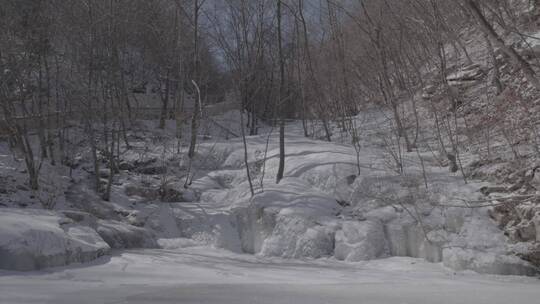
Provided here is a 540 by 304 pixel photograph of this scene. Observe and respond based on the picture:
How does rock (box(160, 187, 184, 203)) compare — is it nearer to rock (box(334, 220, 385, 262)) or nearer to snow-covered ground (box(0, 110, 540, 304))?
snow-covered ground (box(0, 110, 540, 304))

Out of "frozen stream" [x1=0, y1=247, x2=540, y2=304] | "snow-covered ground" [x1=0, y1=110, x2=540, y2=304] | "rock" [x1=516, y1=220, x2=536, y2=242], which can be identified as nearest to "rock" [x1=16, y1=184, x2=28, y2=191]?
"snow-covered ground" [x1=0, y1=110, x2=540, y2=304]

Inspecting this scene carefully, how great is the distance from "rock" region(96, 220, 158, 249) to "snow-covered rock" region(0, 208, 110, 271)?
3.39 feet

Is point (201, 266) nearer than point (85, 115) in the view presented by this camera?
Yes

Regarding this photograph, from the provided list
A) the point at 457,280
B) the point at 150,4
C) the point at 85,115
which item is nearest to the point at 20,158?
the point at 85,115

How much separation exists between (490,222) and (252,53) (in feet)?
43.3

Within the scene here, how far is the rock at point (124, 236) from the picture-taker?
9750 mm

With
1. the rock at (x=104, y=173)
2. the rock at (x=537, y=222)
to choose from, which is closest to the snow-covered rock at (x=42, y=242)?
the rock at (x=104, y=173)

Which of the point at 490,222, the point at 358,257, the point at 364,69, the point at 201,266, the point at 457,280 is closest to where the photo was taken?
the point at 457,280

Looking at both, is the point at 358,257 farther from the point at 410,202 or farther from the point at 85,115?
the point at 85,115

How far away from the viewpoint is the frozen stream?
4996mm

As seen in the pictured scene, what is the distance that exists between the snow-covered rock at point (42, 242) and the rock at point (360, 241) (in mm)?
4422

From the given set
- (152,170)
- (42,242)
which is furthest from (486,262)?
(152,170)

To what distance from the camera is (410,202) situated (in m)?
10.3

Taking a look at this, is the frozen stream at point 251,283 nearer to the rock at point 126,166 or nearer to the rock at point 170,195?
the rock at point 170,195
